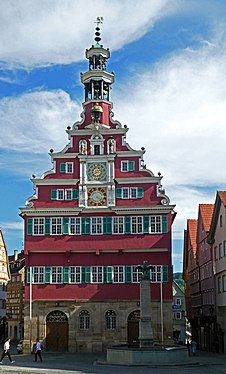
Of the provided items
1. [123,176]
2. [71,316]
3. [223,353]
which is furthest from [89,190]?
[223,353]

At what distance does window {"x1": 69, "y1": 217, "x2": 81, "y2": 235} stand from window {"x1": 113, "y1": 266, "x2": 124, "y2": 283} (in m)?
3.88

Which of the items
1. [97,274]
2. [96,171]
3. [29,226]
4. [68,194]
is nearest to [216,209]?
[96,171]

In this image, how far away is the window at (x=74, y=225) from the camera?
4778cm

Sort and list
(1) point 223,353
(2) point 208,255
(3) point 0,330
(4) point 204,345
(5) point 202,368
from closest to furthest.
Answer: (5) point 202,368
(1) point 223,353
(2) point 208,255
(4) point 204,345
(3) point 0,330

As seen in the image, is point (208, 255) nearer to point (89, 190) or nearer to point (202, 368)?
point (89, 190)

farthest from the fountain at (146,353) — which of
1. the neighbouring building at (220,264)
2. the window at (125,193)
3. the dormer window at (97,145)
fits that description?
the dormer window at (97,145)

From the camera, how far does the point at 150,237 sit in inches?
1861

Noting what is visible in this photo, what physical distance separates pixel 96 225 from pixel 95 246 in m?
1.56

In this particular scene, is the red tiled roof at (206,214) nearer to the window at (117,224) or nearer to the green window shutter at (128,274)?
the window at (117,224)

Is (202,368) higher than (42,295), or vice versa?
(42,295)

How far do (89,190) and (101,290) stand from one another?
291 inches

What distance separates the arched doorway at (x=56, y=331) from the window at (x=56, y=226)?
18.7ft

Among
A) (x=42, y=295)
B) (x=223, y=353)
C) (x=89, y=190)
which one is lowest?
(x=223, y=353)

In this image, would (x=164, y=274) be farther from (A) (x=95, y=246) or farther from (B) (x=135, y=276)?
(A) (x=95, y=246)
